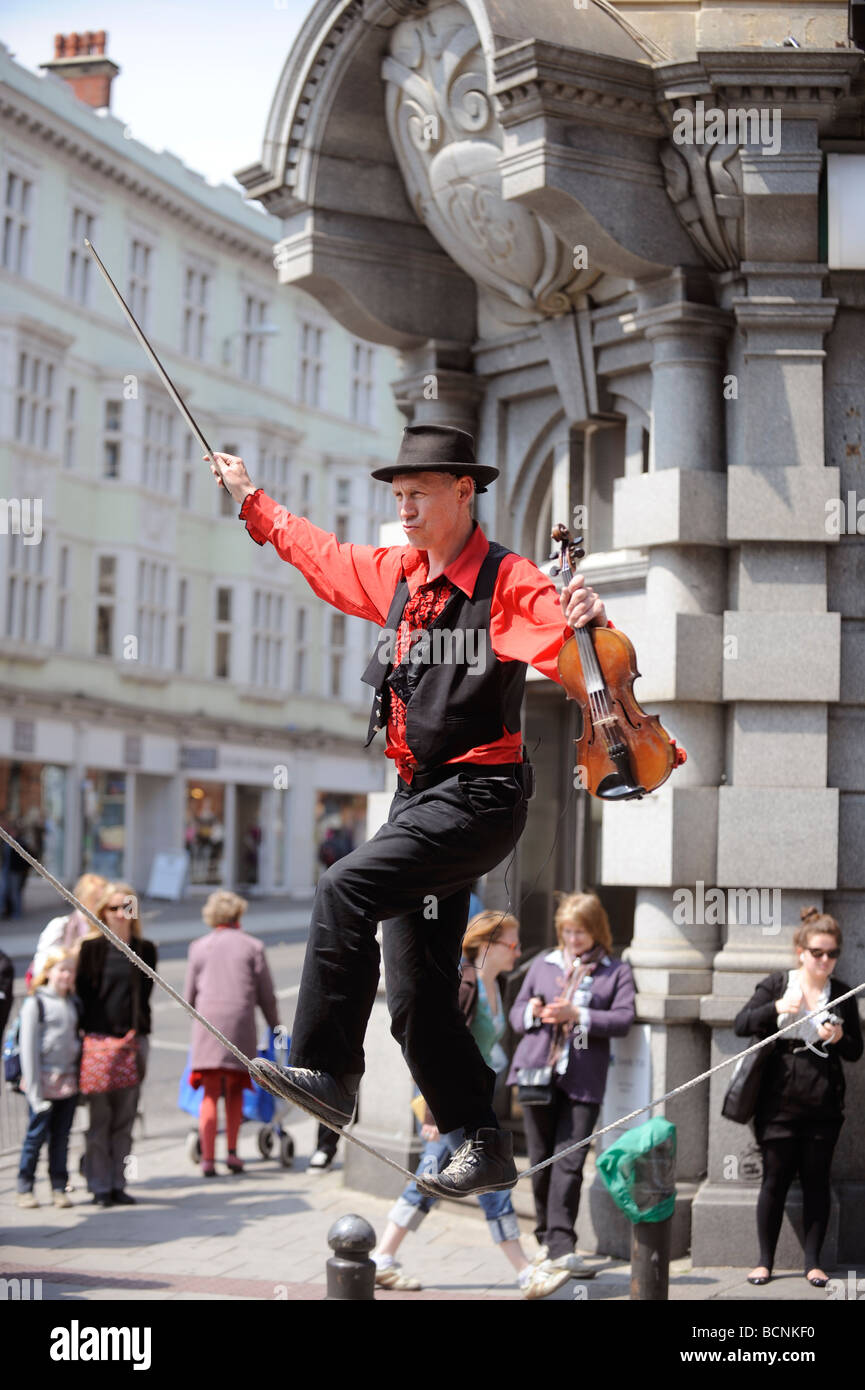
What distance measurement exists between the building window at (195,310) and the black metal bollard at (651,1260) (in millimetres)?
32803

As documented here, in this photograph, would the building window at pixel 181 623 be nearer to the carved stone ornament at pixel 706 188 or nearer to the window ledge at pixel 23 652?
the window ledge at pixel 23 652

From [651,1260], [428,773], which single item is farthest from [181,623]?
[428,773]

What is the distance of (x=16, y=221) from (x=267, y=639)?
11.8 m

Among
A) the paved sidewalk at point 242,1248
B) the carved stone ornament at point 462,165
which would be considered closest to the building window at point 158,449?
the paved sidewalk at point 242,1248

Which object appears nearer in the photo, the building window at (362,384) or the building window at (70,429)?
the building window at (70,429)

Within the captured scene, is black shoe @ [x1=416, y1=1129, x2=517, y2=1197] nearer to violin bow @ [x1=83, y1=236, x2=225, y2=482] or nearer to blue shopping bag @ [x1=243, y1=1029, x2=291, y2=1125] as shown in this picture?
violin bow @ [x1=83, y1=236, x2=225, y2=482]

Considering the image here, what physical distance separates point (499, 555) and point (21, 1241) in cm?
630

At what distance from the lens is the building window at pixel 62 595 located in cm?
3569

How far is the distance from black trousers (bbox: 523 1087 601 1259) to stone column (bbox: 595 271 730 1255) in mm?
411

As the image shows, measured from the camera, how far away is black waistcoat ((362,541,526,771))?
461 centimetres

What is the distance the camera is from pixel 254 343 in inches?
1581

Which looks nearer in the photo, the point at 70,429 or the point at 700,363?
the point at 700,363

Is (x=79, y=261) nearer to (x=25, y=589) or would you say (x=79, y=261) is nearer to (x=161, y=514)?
(x=161, y=514)
